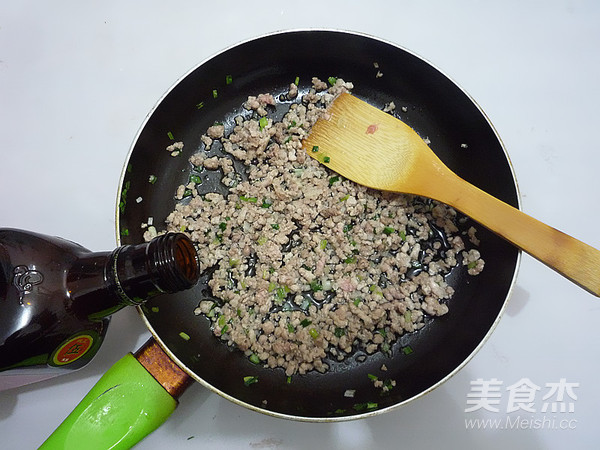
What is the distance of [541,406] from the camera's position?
1218 millimetres

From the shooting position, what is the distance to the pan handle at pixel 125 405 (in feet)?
3.19

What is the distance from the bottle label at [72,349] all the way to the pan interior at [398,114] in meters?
0.14

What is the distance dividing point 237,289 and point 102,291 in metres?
0.38

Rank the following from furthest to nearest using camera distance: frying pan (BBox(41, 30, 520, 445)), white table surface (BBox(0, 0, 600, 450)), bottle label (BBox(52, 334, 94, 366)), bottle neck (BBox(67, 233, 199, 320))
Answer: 1. white table surface (BBox(0, 0, 600, 450))
2. frying pan (BBox(41, 30, 520, 445))
3. bottle label (BBox(52, 334, 94, 366))
4. bottle neck (BBox(67, 233, 199, 320))

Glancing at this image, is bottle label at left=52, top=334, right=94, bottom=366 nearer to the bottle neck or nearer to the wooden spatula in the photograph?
the bottle neck

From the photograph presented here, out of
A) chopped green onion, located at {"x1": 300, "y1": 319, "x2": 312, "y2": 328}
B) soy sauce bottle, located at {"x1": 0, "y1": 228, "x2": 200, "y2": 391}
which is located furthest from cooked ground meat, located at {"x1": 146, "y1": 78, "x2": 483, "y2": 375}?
soy sauce bottle, located at {"x1": 0, "y1": 228, "x2": 200, "y2": 391}

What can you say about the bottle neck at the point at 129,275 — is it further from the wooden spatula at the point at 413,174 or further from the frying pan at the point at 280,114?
the wooden spatula at the point at 413,174

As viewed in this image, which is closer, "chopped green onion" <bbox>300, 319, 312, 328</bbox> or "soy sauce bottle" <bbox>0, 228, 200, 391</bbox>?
"soy sauce bottle" <bbox>0, 228, 200, 391</bbox>

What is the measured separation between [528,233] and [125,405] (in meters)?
0.90

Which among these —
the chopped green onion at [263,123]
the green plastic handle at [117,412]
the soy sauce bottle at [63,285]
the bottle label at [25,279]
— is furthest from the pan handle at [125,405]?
the chopped green onion at [263,123]

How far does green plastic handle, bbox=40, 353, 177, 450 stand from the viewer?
38.2 inches

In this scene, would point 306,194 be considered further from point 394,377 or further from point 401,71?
point 394,377

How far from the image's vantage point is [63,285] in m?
0.86

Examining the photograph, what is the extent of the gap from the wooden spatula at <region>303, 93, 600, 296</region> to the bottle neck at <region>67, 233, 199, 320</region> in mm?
470
